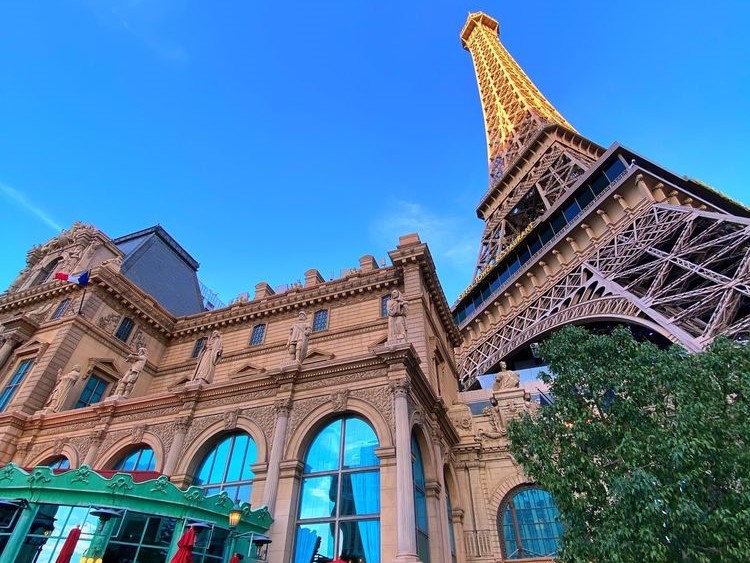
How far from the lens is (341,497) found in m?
13.6

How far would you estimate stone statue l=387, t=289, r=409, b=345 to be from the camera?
16.0 metres

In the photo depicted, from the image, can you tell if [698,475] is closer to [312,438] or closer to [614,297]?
[312,438]

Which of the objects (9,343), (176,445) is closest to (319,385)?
A: (176,445)

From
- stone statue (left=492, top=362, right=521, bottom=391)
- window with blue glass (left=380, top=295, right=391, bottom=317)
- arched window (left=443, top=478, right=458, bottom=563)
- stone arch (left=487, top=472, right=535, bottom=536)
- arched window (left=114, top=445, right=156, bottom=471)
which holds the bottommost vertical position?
arched window (left=443, top=478, right=458, bottom=563)

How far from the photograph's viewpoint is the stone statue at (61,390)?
2075 cm

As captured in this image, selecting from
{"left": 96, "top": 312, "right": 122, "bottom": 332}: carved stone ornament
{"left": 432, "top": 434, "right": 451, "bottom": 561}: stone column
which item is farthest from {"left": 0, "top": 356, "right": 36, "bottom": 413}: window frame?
{"left": 432, "top": 434, "right": 451, "bottom": 561}: stone column

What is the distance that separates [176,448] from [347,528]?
7.77 meters

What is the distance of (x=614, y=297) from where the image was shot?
81.4ft

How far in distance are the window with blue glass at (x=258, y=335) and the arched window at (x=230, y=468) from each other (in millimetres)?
9583

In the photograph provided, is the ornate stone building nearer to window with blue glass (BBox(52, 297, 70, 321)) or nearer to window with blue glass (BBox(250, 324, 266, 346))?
window with blue glass (BBox(250, 324, 266, 346))

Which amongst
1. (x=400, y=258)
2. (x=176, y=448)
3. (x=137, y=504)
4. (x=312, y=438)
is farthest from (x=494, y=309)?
(x=137, y=504)

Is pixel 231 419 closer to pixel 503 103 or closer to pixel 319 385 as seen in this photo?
pixel 319 385

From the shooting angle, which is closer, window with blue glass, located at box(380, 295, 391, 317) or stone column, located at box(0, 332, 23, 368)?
window with blue glass, located at box(380, 295, 391, 317)

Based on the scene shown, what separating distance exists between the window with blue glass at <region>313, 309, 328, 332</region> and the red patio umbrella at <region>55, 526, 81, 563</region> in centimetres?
1545
